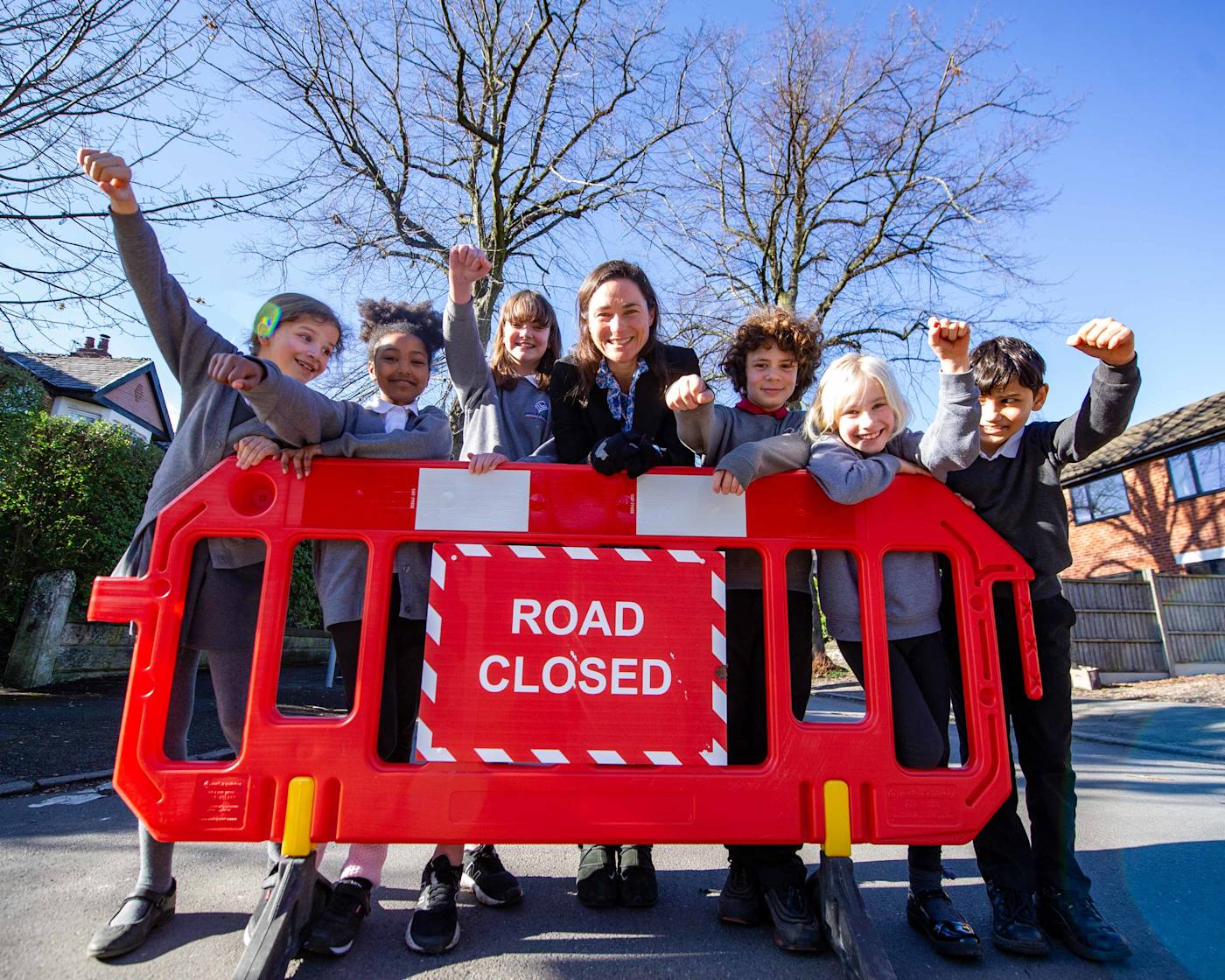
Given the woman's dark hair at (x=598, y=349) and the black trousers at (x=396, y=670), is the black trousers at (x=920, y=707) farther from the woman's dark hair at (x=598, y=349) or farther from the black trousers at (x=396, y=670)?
the black trousers at (x=396, y=670)

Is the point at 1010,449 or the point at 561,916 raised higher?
the point at 1010,449

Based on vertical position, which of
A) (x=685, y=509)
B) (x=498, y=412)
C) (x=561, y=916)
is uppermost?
(x=498, y=412)

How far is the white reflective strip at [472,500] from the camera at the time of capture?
6.92ft

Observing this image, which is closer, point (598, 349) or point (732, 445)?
point (732, 445)

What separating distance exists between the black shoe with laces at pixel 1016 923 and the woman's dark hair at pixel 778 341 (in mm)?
1730

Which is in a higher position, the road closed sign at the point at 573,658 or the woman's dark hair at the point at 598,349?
the woman's dark hair at the point at 598,349

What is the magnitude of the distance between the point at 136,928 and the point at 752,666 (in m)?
1.90

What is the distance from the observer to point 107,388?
26.7 m

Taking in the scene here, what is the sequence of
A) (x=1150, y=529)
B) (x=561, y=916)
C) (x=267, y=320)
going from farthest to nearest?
(x=1150, y=529) < (x=267, y=320) < (x=561, y=916)

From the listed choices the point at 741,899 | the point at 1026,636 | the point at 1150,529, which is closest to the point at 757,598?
the point at 1026,636

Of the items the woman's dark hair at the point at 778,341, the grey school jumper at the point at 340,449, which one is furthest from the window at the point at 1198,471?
the grey school jumper at the point at 340,449

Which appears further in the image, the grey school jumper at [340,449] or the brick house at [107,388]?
the brick house at [107,388]

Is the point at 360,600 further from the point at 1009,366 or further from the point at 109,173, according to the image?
the point at 1009,366

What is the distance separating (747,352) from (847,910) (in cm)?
181
